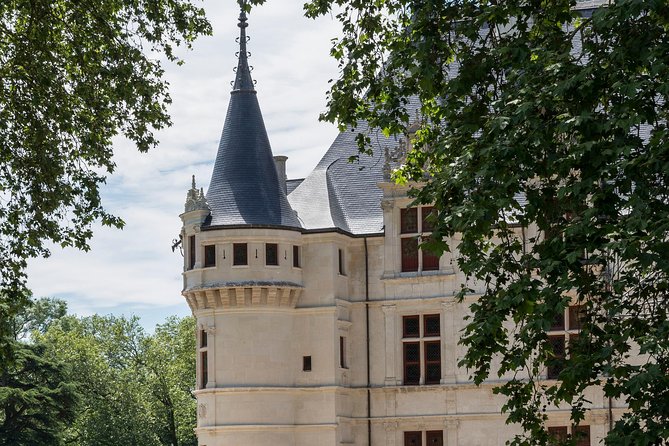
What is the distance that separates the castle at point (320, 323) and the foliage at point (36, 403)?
30.9 ft

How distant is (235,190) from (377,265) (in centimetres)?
438

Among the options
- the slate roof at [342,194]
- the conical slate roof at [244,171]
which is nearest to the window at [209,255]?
the conical slate roof at [244,171]

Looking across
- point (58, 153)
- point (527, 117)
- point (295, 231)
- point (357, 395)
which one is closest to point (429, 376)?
point (357, 395)

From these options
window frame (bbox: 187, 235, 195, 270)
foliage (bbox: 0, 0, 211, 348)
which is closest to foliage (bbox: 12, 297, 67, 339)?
window frame (bbox: 187, 235, 195, 270)

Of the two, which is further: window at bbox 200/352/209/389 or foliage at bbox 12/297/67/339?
foliage at bbox 12/297/67/339

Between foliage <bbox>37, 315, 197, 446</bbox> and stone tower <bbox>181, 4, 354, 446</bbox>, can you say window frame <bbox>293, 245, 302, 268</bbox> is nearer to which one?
stone tower <bbox>181, 4, 354, 446</bbox>

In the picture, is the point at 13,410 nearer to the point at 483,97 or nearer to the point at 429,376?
the point at 429,376

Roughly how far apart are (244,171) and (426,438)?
28.6 feet

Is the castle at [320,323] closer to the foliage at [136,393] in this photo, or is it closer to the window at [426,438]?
the window at [426,438]

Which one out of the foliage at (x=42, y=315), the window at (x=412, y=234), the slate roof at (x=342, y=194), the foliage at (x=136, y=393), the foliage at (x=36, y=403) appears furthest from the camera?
the foliage at (x=42, y=315)

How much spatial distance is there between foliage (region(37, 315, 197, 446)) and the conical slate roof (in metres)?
16.7

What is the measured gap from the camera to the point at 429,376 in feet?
127

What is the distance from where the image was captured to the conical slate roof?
38.6 m

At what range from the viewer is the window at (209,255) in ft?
126
